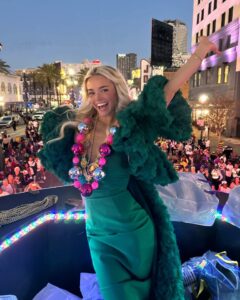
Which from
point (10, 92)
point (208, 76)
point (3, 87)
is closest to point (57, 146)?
point (208, 76)

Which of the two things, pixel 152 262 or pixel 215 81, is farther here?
pixel 215 81

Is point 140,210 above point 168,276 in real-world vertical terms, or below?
above

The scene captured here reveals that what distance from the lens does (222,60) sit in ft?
81.1

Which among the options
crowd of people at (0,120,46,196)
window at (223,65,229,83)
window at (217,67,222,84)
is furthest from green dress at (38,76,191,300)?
window at (217,67,222,84)

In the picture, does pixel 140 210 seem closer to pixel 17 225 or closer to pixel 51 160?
pixel 51 160

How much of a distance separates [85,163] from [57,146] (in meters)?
0.23

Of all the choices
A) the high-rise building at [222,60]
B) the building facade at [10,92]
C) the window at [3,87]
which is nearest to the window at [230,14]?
the high-rise building at [222,60]

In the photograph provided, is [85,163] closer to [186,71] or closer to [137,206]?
[137,206]

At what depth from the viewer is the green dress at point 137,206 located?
167cm

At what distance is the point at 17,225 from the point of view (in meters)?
2.52

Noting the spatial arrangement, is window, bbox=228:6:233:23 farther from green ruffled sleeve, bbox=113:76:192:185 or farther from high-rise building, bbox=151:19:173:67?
green ruffled sleeve, bbox=113:76:192:185

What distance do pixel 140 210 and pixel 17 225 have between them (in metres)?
1.25

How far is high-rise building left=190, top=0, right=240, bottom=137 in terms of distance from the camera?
22766mm

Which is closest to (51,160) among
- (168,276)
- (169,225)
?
(169,225)
